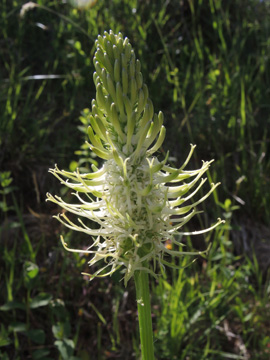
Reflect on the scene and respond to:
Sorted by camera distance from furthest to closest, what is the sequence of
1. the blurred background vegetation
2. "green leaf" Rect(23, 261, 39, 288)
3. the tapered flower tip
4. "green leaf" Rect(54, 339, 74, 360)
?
1. the blurred background vegetation
2. "green leaf" Rect(23, 261, 39, 288)
3. "green leaf" Rect(54, 339, 74, 360)
4. the tapered flower tip

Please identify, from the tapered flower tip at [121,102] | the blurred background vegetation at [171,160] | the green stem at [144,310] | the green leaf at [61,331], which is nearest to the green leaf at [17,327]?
the blurred background vegetation at [171,160]

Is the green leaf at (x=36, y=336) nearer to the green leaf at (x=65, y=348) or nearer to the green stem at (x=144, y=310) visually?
the green leaf at (x=65, y=348)

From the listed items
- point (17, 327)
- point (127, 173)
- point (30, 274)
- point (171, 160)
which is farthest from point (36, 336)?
point (171, 160)

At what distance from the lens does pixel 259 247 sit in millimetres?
3266

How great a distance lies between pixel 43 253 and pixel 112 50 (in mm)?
1975

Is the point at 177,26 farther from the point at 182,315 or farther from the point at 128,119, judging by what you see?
the point at 128,119

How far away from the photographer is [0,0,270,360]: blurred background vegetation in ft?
8.57

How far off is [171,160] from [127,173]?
1912mm

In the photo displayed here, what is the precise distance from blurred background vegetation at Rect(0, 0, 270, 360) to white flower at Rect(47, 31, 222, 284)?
882 millimetres

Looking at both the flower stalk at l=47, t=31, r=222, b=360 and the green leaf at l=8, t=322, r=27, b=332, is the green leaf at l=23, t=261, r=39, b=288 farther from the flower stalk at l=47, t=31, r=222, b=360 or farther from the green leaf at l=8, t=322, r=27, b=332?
the flower stalk at l=47, t=31, r=222, b=360

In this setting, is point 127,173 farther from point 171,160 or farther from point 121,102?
point 171,160

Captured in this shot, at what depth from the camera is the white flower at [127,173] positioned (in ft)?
4.29

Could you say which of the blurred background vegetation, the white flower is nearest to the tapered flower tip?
the white flower

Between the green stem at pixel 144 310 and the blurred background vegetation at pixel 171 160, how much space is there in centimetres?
80
